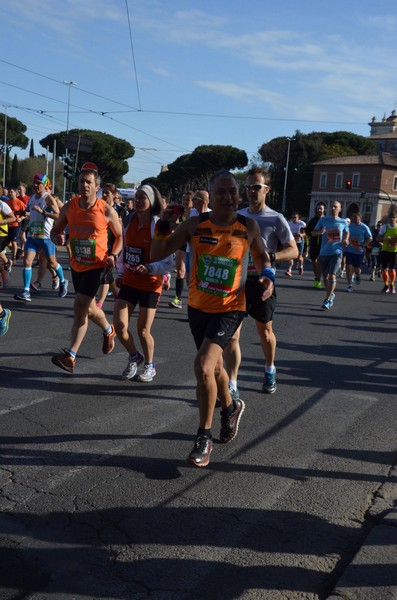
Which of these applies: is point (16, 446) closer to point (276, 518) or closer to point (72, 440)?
point (72, 440)

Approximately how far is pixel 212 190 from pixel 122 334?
2302mm

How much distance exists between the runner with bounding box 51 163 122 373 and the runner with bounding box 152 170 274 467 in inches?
86.9

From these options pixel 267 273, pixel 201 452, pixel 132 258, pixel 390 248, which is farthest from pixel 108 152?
pixel 201 452

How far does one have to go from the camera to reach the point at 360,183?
97.6 m

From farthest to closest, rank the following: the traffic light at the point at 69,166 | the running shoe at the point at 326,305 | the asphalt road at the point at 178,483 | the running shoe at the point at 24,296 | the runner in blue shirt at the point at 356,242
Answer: the traffic light at the point at 69,166 < the runner in blue shirt at the point at 356,242 < the running shoe at the point at 326,305 < the running shoe at the point at 24,296 < the asphalt road at the point at 178,483

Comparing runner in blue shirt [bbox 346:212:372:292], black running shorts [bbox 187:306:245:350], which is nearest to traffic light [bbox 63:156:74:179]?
runner in blue shirt [bbox 346:212:372:292]

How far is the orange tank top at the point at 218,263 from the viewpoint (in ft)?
15.3

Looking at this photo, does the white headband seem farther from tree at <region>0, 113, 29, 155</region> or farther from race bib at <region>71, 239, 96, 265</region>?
tree at <region>0, 113, 29, 155</region>

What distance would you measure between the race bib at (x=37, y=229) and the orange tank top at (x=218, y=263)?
775 centimetres

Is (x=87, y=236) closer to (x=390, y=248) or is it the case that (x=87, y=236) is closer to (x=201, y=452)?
(x=201, y=452)

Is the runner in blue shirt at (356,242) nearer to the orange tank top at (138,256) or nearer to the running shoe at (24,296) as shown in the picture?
the running shoe at (24,296)

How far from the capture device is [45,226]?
1195cm

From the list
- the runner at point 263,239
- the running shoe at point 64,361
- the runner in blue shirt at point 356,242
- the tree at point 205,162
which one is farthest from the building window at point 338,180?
the running shoe at point 64,361

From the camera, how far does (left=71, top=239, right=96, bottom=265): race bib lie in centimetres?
691
